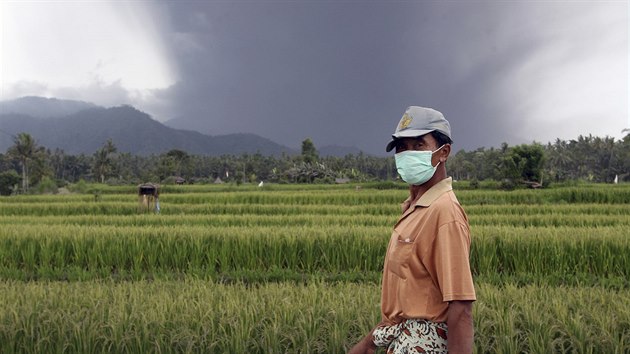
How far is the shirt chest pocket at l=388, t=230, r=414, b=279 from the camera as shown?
176cm

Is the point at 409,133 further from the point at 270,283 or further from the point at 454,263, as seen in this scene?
the point at 270,283

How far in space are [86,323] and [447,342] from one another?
2961 millimetres

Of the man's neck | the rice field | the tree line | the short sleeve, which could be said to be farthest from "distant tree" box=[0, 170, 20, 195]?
the short sleeve

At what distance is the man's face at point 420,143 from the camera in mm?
1839

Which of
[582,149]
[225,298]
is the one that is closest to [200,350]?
[225,298]

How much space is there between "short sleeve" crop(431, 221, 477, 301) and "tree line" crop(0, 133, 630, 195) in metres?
30.4

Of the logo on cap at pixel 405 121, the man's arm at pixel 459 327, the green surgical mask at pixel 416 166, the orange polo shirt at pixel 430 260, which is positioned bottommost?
the man's arm at pixel 459 327

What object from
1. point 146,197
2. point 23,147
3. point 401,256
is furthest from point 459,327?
point 23,147

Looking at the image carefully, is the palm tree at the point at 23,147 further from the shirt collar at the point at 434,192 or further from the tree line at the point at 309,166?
the shirt collar at the point at 434,192

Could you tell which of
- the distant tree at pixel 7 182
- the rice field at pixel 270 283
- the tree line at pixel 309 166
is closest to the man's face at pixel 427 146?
the rice field at pixel 270 283

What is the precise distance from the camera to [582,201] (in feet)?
68.4

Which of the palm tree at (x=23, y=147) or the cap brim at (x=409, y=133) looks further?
the palm tree at (x=23, y=147)

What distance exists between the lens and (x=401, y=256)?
179cm

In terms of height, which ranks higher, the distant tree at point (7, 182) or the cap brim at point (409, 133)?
the cap brim at point (409, 133)
